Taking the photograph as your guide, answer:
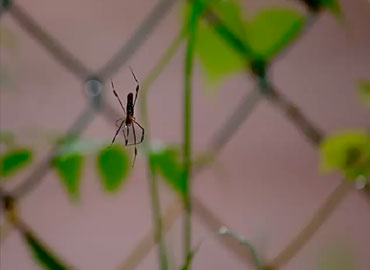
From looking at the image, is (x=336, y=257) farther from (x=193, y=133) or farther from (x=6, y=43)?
Answer: (x=6, y=43)

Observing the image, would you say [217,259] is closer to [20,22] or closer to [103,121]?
[103,121]

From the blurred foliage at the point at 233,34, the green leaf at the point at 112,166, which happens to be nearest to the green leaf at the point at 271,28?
the blurred foliage at the point at 233,34

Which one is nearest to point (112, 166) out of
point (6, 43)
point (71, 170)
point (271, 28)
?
point (71, 170)

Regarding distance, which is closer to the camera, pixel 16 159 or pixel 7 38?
pixel 16 159

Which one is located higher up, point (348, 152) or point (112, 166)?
point (112, 166)

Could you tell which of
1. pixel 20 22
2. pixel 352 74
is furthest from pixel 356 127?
pixel 20 22

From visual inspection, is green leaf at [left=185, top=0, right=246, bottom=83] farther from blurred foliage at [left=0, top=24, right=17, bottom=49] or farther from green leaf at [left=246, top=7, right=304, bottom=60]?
blurred foliage at [left=0, top=24, right=17, bottom=49]

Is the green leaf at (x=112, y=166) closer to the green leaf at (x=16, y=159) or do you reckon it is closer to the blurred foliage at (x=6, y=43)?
the green leaf at (x=16, y=159)
